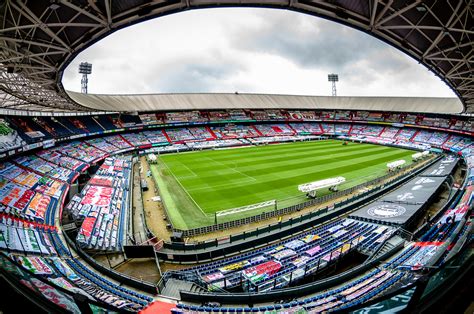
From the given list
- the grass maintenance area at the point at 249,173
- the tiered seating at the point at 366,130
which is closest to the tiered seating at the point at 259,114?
the grass maintenance area at the point at 249,173

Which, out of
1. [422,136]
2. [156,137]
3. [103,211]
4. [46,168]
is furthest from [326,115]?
[103,211]

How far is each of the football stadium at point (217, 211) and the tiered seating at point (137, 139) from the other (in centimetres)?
762

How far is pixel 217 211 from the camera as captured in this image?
77.3ft

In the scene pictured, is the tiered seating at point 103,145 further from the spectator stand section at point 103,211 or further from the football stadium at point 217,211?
the spectator stand section at point 103,211

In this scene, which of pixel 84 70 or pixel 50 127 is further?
pixel 84 70

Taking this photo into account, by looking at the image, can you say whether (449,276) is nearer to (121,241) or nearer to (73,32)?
(73,32)

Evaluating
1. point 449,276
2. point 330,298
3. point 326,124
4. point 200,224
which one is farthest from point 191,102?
point 449,276

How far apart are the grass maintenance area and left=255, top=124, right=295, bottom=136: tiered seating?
1303 centimetres

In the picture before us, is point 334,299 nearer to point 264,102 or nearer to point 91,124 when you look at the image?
point 91,124

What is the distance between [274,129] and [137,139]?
1334 inches

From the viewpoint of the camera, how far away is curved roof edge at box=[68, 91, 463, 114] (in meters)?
56.0

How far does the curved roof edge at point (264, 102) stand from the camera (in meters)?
56.0

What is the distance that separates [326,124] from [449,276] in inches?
3000

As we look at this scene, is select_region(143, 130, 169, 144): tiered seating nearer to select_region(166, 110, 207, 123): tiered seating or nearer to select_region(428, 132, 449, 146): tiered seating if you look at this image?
select_region(166, 110, 207, 123): tiered seating
